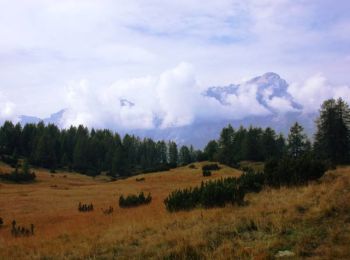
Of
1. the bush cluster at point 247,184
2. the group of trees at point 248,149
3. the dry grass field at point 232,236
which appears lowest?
the dry grass field at point 232,236

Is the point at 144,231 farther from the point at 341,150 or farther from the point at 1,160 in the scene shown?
the point at 1,160

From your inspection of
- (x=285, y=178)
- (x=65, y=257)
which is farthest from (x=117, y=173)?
(x=65, y=257)

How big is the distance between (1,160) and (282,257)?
255 feet

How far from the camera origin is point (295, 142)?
89.0 meters

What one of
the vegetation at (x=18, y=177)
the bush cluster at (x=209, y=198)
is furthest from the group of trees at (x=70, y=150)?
the bush cluster at (x=209, y=198)

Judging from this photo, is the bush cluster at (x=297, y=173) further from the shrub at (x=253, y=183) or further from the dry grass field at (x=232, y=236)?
the dry grass field at (x=232, y=236)

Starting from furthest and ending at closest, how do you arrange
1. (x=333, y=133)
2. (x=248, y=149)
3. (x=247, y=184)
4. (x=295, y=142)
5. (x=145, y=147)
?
(x=145, y=147) → (x=295, y=142) → (x=248, y=149) → (x=333, y=133) → (x=247, y=184)

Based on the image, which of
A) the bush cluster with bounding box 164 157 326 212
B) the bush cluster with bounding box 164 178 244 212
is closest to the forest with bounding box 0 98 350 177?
the bush cluster with bounding box 164 157 326 212

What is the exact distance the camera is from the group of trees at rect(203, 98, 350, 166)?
2488 inches

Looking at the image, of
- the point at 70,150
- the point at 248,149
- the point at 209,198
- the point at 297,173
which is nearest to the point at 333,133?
the point at 248,149

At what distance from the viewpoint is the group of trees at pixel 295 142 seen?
63.2 m

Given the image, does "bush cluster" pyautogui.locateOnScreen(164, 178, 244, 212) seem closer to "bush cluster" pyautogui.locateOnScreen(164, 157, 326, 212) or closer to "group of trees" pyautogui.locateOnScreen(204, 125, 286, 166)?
"bush cluster" pyautogui.locateOnScreen(164, 157, 326, 212)

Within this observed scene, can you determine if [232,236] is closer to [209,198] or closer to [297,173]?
[209,198]

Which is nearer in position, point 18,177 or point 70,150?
point 18,177
